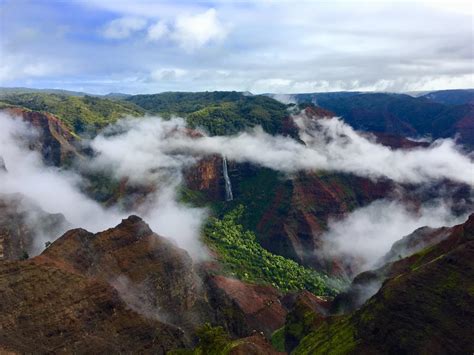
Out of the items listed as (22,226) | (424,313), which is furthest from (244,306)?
(424,313)

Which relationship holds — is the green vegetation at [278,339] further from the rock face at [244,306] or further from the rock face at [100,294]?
the rock face at [100,294]

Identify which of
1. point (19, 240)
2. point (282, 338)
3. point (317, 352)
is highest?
point (19, 240)

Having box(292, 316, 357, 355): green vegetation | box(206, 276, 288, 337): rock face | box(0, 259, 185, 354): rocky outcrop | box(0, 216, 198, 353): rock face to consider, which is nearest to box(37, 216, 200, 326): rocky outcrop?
box(0, 216, 198, 353): rock face

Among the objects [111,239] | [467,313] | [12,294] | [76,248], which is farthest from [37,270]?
[467,313]

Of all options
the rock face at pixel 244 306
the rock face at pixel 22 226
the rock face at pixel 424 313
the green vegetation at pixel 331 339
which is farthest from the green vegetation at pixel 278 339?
the rock face at pixel 22 226

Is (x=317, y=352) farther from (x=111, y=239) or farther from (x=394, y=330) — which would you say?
(x=111, y=239)
